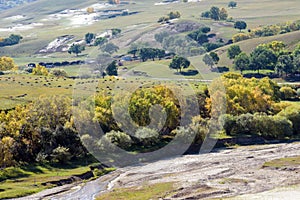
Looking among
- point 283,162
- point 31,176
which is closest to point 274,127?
point 283,162

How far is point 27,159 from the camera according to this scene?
92.5 meters

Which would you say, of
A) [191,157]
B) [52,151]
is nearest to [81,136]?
[52,151]

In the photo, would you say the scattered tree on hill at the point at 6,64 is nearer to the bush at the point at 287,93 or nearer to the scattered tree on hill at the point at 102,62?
the scattered tree on hill at the point at 102,62

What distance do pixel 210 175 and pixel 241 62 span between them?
116 metres

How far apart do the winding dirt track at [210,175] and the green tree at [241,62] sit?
93.9 meters

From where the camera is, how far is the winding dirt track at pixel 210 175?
238ft

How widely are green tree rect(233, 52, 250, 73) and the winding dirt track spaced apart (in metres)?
93.9

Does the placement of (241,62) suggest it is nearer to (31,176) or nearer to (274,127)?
(274,127)

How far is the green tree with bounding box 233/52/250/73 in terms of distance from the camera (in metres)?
191

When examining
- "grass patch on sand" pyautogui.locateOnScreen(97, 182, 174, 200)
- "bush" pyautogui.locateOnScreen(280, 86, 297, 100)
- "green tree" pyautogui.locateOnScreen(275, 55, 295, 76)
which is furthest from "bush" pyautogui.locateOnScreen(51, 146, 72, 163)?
"green tree" pyautogui.locateOnScreen(275, 55, 295, 76)

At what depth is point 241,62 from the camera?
191625 millimetres

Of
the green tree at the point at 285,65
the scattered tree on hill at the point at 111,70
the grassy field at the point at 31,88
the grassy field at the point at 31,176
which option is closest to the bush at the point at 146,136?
the grassy field at the point at 31,176

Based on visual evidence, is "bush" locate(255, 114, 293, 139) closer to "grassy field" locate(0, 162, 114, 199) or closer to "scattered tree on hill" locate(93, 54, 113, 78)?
"grassy field" locate(0, 162, 114, 199)

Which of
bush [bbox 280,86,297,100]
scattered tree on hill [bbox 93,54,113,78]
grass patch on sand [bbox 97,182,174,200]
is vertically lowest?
bush [bbox 280,86,297,100]
